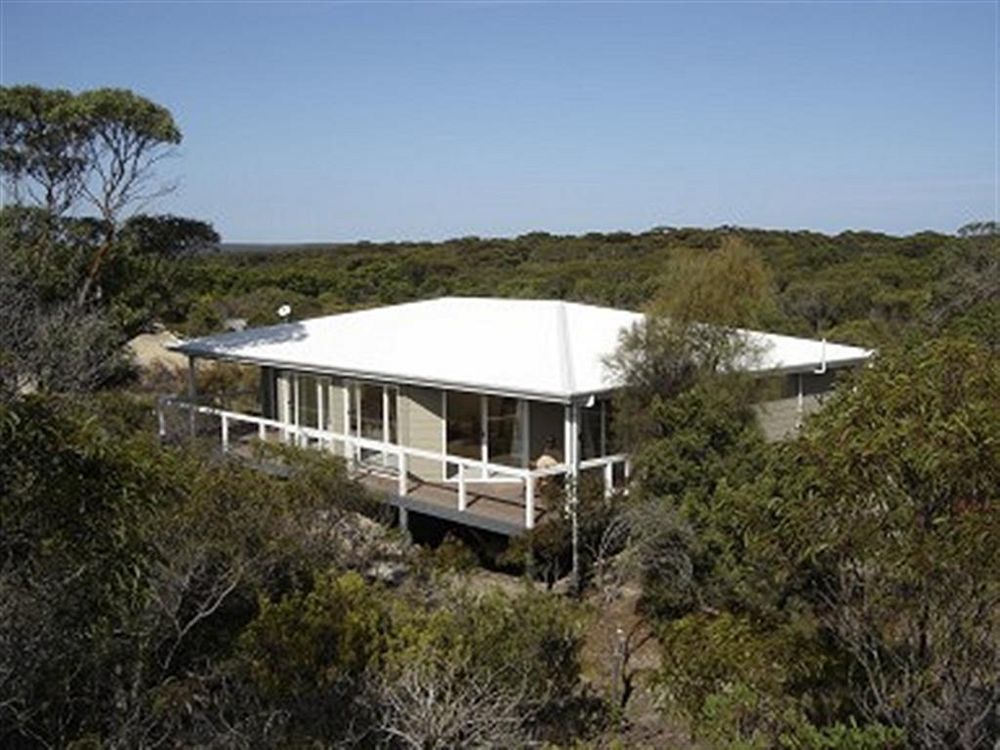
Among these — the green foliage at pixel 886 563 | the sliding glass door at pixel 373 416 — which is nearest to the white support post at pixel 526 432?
the sliding glass door at pixel 373 416

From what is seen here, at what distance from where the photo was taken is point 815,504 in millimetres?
6867

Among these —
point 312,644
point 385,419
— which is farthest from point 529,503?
point 312,644

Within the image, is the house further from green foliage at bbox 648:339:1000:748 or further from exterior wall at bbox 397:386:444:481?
green foliage at bbox 648:339:1000:748

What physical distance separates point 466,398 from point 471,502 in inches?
88.3

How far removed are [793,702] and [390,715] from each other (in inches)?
125

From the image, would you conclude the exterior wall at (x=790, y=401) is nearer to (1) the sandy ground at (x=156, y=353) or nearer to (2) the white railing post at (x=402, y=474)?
(2) the white railing post at (x=402, y=474)

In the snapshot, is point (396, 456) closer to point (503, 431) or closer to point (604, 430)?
point (503, 431)

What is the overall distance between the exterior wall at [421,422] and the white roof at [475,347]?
1.78 feet

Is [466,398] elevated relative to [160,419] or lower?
elevated

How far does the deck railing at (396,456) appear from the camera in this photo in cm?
1495

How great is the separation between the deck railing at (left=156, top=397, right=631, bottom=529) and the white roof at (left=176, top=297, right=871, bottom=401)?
103 centimetres

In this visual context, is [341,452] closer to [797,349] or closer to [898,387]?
[797,349]

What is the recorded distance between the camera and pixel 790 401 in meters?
18.9

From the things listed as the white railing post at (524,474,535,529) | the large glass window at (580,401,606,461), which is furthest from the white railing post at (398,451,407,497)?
the large glass window at (580,401,606,461)
